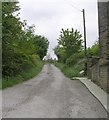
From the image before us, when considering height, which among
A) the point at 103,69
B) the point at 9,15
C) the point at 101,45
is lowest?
the point at 103,69

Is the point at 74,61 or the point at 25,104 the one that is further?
the point at 74,61

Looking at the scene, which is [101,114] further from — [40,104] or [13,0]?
[13,0]

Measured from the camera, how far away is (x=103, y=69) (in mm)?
21453

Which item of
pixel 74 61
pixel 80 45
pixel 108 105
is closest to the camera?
pixel 108 105

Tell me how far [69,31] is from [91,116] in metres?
47.5

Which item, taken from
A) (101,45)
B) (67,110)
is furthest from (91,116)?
(101,45)

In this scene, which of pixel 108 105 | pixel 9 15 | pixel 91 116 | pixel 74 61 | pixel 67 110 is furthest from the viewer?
pixel 74 61

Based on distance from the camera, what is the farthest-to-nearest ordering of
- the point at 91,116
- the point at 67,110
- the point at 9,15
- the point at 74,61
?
1. the point at 74,61
2. the point at 9,15
3. the point at 67,110
4. the point at 91,116

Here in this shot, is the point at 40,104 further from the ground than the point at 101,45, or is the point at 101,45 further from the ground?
the point at 101,45

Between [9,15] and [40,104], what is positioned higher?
[9,15]

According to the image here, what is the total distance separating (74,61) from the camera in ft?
171

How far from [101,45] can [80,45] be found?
110ft

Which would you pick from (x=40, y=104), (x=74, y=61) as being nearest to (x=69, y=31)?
(x=74, y=61)

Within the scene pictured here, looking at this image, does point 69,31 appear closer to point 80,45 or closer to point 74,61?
point 80,45
